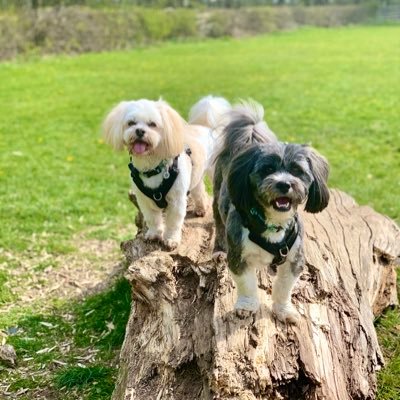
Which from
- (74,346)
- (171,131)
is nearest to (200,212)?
(171,131)

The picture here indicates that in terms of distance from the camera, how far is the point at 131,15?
2761 cm

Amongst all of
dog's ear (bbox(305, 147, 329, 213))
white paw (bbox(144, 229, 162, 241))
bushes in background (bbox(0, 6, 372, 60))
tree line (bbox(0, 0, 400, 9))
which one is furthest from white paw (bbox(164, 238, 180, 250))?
tree line (bbox(0, 0, 400, 9))

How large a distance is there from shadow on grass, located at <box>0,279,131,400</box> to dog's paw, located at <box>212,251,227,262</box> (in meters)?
1.05

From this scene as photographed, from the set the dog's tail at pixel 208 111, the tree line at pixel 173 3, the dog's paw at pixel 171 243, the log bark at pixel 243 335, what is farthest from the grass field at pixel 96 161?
the tree line at pixel 173 3

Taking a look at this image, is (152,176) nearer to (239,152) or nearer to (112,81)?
(239,152)

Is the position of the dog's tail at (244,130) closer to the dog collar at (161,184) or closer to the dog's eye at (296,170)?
the dog's eye at (296,170)

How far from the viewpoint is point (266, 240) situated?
3.29 m

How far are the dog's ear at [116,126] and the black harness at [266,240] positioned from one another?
1541 millimetres

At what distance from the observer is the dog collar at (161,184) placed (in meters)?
4.44

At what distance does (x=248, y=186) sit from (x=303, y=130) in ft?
25.4

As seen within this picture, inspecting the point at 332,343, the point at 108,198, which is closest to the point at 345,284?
the point at 332,343

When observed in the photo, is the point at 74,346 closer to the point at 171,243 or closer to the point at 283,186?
the point at 171,243

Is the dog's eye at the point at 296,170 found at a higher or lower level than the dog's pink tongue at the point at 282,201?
higher

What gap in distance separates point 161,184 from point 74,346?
4.54 ft
